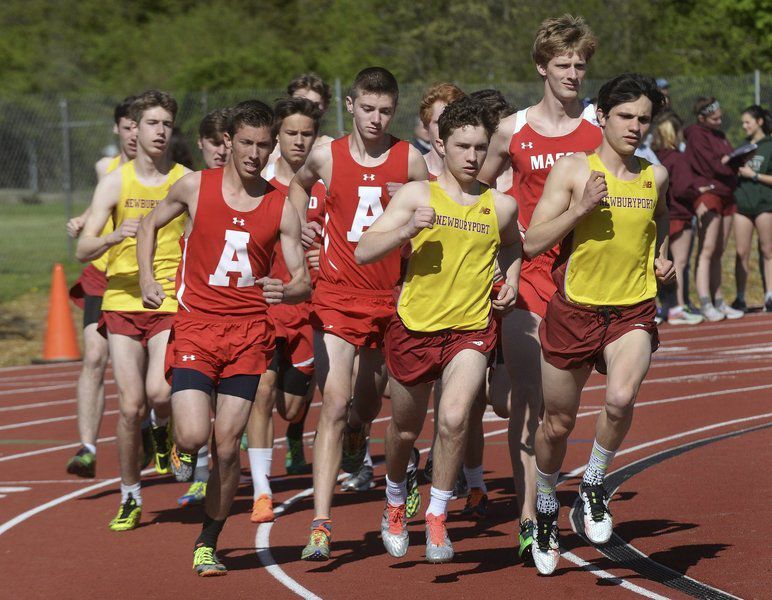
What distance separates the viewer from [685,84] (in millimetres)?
25016

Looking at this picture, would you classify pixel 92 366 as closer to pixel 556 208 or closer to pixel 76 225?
pixel 76 225

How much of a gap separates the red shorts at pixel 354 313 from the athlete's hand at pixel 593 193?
163 cm

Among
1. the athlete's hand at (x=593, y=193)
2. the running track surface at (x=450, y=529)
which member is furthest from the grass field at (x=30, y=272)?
the athlete's hand at (x=593, y=193)

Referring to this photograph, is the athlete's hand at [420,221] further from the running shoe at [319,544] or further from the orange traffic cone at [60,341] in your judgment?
the orange traffic cone at [60,341]

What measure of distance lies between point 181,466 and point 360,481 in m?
1.26

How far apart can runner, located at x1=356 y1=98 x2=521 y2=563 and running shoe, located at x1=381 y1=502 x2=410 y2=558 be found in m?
0.25

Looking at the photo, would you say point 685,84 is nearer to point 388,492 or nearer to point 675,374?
point 675,374

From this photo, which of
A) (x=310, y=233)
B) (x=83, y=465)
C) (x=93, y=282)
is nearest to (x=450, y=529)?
(x=310, y=233)

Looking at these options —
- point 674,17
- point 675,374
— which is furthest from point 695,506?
point 674,17

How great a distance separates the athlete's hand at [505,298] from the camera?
713 centimetres

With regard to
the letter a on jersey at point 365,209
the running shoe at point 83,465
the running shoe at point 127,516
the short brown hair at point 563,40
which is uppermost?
the short brown hair at point 563,40

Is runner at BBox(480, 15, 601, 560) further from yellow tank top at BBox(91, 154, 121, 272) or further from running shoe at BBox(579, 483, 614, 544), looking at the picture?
yellow tank top at BBox(91, 154, 121, 272)

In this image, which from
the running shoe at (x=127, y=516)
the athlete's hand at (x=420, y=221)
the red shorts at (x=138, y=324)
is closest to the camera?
the athlete's hand at (x=420, y=221)

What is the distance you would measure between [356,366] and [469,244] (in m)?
1.55
